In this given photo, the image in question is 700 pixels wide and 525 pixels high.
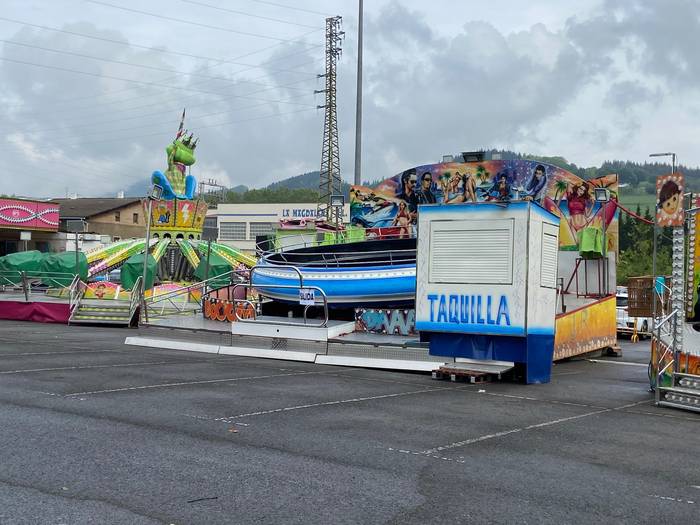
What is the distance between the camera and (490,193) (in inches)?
1103

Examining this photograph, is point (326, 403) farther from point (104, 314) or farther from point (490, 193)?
point (490, 193)

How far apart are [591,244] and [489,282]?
10.9 m

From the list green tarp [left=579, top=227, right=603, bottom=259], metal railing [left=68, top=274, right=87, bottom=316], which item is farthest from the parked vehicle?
metal railing [left=68, top=274, right=87, bottom=316]

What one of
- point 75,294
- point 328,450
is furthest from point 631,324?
point 328,450

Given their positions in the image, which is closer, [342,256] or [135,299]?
[342,256]

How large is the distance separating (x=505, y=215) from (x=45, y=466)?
30.4 ft

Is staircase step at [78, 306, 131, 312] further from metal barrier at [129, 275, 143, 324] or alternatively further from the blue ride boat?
the blue ride boat

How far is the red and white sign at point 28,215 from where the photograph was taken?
5231cm

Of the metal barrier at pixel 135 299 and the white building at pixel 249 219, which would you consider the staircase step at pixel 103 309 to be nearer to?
the metal barrier at pixel 135 299

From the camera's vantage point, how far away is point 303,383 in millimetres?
12844

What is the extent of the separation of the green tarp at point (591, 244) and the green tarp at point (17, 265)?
23.7m

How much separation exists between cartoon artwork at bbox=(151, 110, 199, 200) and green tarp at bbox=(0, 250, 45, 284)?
1111 centimetres

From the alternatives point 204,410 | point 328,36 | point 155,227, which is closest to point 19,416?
point 204,410

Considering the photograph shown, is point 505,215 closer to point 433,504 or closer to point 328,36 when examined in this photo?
point 433,504
